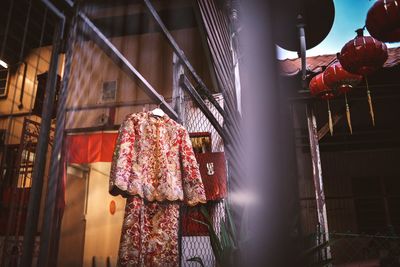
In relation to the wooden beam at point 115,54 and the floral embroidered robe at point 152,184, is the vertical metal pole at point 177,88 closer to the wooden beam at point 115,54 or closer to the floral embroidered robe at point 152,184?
the wooden beam at point 115,54

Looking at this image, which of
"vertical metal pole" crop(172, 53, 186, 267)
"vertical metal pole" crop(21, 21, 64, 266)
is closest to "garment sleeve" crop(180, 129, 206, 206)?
"vertical metal pole" crop(172, 53, 186, 267)

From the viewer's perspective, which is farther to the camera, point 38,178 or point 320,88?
point 320,88

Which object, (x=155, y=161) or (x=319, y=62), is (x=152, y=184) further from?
(x=319, y=62)

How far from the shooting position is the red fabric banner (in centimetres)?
758

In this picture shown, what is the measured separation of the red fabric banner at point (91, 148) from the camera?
758 cm

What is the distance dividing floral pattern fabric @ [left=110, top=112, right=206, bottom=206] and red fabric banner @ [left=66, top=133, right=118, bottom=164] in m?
4.62

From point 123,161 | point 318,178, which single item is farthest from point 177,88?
point 318,178

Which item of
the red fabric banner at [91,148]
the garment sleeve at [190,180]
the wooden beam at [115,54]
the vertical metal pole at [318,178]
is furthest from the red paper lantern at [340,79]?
the red fabric banner at [91,148]

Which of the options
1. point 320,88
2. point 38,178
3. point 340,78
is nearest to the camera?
point 38,178

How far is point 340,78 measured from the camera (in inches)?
225

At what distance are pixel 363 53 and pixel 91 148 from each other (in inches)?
243

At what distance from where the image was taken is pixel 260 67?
0.44 metres

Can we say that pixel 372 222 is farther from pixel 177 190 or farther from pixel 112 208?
pixel 177 190

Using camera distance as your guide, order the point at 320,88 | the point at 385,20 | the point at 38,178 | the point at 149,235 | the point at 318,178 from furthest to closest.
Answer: the point at 318,178
the point at 320,88
the point at 385,20
the point at 149,235
the point at 38,178
